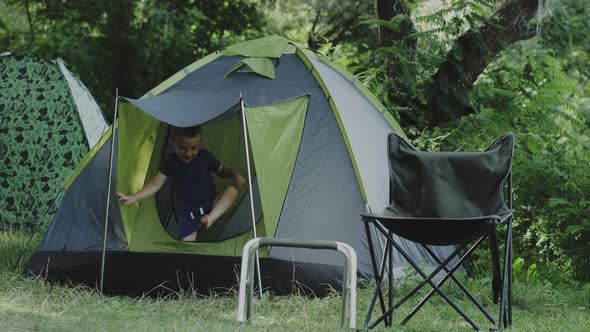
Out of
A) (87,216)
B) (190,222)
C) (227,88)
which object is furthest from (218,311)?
(227,88)

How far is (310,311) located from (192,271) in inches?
35.4

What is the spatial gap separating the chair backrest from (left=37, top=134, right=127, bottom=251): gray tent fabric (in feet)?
6.44

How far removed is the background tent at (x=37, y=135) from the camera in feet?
25.0

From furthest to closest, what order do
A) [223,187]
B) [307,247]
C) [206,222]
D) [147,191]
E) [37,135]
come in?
[37,135]
[223,187]
[147,191]
[206,222]
[307,247]

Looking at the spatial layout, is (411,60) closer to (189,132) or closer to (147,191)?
(189,132)

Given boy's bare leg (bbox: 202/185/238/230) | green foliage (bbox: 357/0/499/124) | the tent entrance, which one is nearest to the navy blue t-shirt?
boy's bare leg (bbox: 202/185/238/230)

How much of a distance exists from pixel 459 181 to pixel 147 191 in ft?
6.74

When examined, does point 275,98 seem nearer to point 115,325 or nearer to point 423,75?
point 115,325

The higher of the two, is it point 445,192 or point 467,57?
point 467,57

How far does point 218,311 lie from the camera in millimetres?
4352

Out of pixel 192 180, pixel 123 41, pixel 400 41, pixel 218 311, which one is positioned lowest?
pixel 218 311

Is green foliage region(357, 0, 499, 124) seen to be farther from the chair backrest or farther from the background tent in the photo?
the chair backrest

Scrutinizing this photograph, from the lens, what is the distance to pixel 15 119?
7.75 meters

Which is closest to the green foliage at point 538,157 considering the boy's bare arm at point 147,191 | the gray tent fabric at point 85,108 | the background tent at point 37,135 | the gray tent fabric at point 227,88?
the gray tent fabric at point 227,88
